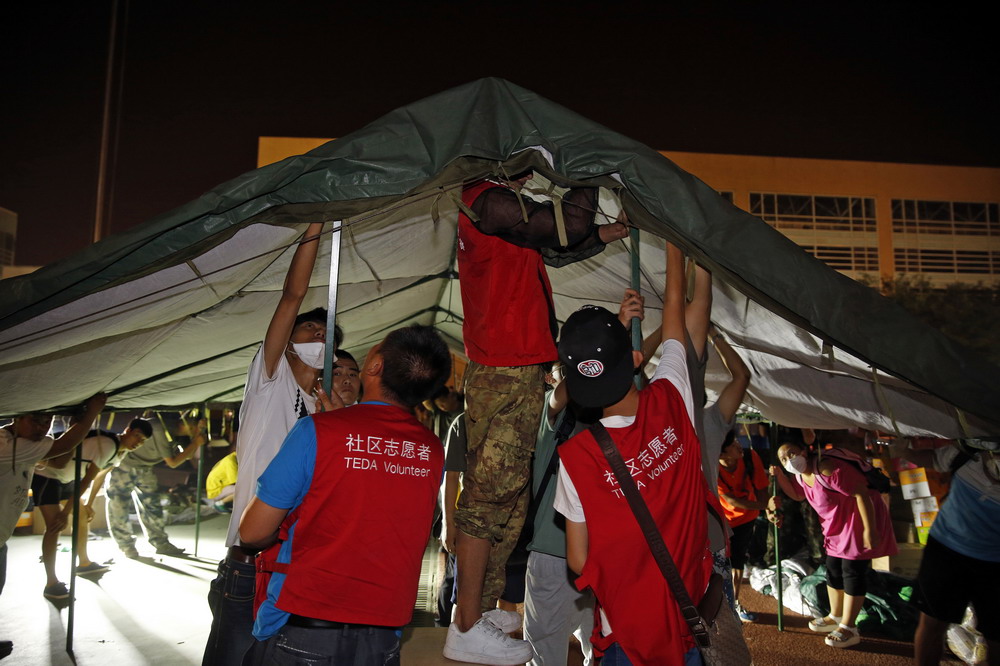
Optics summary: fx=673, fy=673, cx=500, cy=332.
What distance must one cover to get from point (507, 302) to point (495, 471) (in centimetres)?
70

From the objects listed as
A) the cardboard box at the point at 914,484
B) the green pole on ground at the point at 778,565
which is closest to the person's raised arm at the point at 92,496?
the green pole on ground at the point at 778,565

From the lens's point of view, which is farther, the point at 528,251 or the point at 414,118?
the point at 528,251

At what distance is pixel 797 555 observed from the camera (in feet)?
28.7

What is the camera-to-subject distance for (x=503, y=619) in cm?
Answer: 298

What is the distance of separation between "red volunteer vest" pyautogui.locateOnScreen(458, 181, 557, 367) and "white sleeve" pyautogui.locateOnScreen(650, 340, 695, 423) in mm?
613

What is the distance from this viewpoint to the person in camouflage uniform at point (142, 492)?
9984 mm

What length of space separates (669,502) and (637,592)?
0.28 m

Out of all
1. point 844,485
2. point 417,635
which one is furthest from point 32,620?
point 844,485

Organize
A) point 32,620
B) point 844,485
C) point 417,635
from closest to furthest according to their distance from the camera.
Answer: point 417,635, point 844,485, point 32,620

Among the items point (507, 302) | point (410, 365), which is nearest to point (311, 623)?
point (410, 365)

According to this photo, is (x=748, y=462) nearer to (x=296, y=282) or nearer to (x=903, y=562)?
(x=903, y=562)

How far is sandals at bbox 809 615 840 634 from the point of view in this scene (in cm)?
666

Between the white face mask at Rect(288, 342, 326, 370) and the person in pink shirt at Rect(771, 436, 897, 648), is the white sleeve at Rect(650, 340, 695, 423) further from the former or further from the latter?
the person in pink shirt at Rect(771, 436, 897, 648)

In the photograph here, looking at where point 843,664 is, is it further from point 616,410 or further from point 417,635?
point 616,410
